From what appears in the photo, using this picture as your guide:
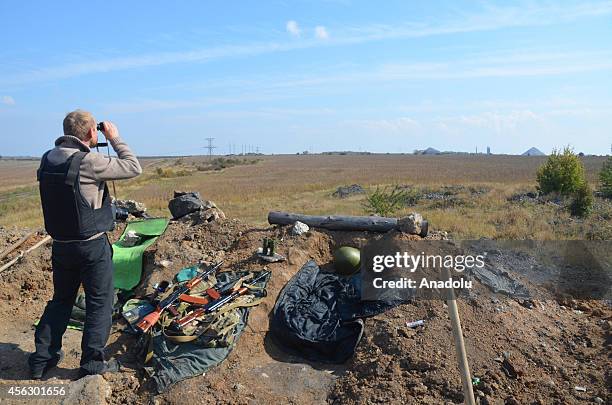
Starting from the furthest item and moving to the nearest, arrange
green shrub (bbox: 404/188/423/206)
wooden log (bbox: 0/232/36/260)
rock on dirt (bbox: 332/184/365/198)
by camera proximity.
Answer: rock on dirt (bbox: 332/184/365/198), green shrub (bbox: 404/188/423/206), wooden log (bbox: 0/232/36/260)

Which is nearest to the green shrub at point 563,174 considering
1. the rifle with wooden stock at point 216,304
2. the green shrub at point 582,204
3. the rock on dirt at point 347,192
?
the green shrub at point 582,204

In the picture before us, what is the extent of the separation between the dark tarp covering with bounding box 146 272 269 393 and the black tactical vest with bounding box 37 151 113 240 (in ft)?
4.74

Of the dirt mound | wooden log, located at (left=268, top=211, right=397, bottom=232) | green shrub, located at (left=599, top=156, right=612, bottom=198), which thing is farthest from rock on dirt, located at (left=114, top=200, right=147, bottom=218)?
green shrub, located at (left=599, top=156, right=612, bottom=198)

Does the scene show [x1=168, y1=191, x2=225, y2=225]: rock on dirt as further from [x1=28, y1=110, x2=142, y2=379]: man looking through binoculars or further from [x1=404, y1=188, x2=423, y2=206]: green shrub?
[x1=404, y1=188, x2=423, y2=206]: green shrub

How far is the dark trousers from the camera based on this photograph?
4309mm

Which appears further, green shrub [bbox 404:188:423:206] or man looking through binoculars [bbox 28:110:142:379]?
green shrub [bbox 404:188:423:206]

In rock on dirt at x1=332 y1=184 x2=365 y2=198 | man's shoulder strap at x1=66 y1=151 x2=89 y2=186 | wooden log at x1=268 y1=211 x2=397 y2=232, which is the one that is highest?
man's shoulder strap at x1=66 y1=151 x2=89 y2=186

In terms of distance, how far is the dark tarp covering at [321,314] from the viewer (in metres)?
5.53

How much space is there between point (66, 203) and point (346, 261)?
13.2ft

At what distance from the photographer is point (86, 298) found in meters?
4.46

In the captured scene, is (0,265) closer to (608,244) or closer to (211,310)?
(211,310)

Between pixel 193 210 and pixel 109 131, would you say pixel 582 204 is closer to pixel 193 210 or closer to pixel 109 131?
pixel 193 210

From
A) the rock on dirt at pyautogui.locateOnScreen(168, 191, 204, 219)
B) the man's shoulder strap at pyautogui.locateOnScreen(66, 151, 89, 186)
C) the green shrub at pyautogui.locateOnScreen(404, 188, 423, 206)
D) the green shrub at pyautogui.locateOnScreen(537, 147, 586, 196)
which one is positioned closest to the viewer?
the man's shoulder strap at pyautogui.locateOnScreen(66, 151, 89, 186)

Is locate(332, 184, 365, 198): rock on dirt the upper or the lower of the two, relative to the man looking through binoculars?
lower
